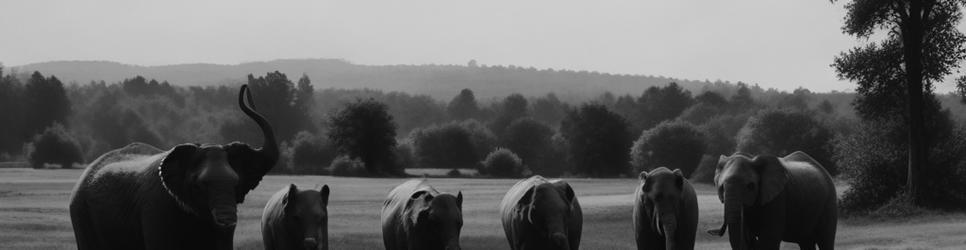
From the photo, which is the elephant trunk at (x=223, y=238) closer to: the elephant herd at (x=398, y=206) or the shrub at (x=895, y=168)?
the elephant herd at (x=398, y=206)

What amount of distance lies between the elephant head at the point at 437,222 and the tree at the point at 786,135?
113601 millimetres

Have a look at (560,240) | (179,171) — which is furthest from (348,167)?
(179,171)

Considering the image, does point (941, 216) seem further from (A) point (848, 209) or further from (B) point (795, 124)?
(B) point (795, 124)

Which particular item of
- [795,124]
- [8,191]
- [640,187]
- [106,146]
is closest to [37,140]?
[106,146]

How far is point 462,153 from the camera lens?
161250 millimetres

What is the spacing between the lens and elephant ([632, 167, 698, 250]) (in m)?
20.5

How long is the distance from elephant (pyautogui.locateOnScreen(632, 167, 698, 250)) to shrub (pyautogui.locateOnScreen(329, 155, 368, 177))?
111 metres

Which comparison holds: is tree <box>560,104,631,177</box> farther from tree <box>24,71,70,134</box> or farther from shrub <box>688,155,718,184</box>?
tree <box>24,71,70,134</box>

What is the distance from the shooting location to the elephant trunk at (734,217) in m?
21.3

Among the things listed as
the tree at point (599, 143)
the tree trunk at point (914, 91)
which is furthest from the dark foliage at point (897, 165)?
the tree at point (599, 143)

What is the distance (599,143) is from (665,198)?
125m

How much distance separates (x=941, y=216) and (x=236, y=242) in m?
31.0

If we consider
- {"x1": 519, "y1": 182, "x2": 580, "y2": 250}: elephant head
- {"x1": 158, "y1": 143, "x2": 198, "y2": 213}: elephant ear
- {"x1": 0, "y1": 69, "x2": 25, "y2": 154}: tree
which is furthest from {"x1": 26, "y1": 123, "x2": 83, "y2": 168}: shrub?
{"x1": 158, "y1": 143, "x2": 198, "y2": 213}: elephant ear

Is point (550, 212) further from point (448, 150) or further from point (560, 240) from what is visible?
point (448, 150)
